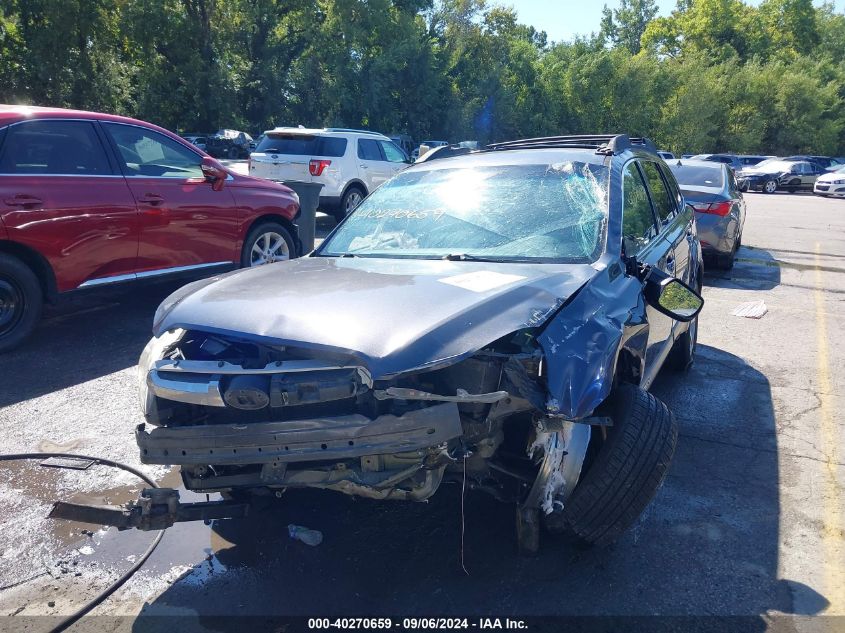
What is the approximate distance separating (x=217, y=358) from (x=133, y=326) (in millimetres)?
4346

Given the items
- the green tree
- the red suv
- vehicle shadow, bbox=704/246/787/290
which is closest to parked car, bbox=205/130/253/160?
vehicle shadow, bbox=704/246/787/290

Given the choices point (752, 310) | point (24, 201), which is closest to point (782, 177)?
point (752, 310)

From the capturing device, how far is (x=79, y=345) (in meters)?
6.16

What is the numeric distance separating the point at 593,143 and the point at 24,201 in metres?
4.42

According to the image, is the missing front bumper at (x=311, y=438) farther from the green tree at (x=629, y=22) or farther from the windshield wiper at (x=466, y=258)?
the green tree at (x=629, y=22)

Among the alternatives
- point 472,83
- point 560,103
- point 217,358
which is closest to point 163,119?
point 472,83

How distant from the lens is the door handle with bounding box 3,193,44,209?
17.9 feet

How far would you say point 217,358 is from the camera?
287 cm

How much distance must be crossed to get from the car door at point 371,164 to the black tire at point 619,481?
11.5 m

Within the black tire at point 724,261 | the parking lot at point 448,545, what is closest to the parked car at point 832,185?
the black tire at point 724,261

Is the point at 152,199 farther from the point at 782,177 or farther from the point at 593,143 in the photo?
the point at 782,177

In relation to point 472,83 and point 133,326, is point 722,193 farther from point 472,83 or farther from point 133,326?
point 472,83

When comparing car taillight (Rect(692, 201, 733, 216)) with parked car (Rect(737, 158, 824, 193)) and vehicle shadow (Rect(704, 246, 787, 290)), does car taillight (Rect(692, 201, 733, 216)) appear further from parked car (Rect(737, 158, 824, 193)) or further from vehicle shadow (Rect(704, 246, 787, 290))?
parked car (Rect(737, 158, 824, 193))

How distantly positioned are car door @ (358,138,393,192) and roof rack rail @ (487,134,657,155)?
8.88 metres
